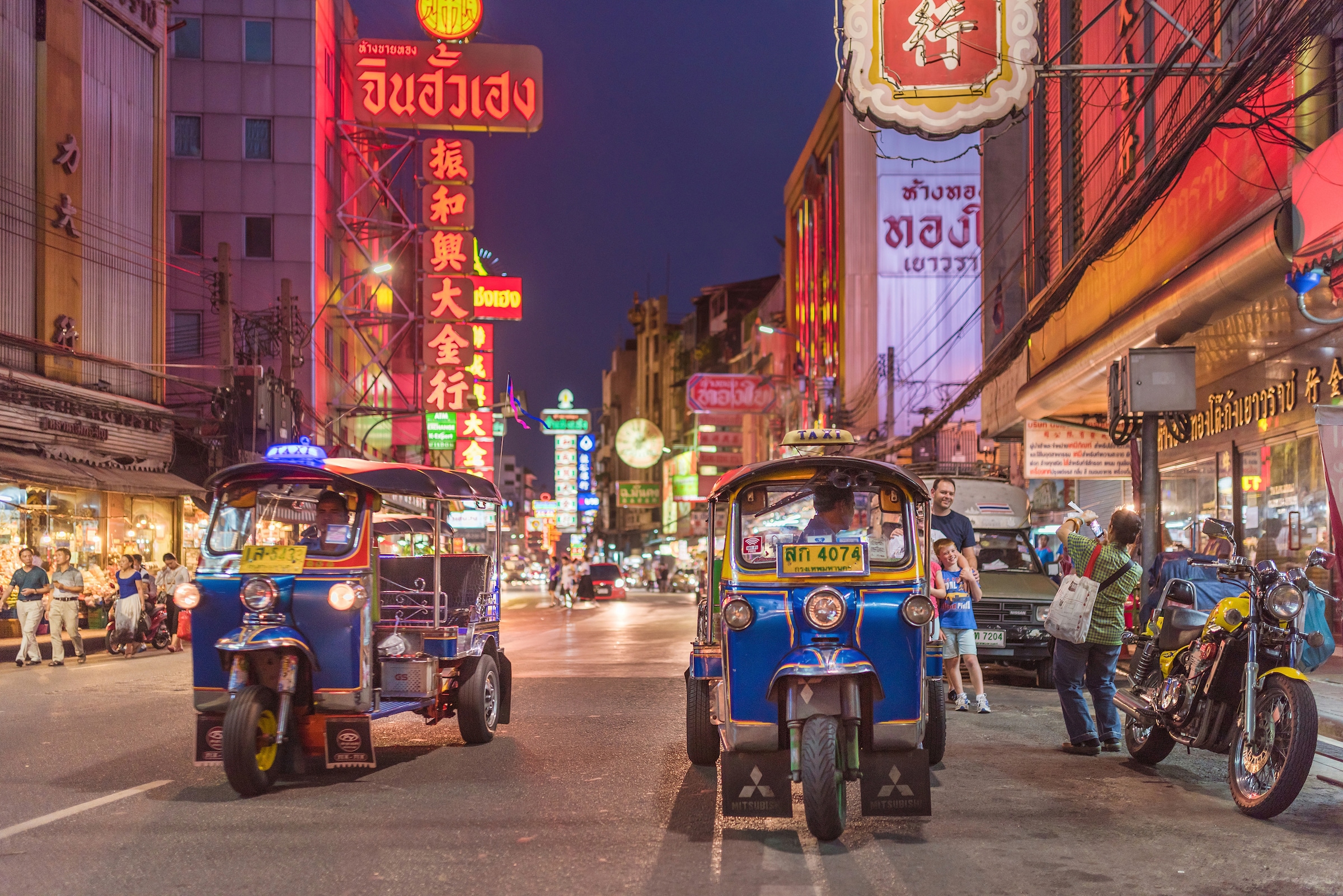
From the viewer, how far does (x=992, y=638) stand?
1455 centimetres

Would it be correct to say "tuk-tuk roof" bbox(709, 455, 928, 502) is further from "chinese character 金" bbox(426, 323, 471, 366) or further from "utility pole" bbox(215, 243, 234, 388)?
"chinese character 金" bbox(426, 323, 471, 366)

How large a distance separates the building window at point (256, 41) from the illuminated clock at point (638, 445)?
4024cm

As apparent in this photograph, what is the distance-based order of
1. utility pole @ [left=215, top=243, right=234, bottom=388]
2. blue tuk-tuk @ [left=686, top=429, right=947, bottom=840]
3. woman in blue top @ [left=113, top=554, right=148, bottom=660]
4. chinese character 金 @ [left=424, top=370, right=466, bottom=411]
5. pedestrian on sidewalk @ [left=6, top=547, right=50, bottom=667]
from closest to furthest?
blue tuk-tuk @ [left=686, top=429, right=947, bottom=840] → pedestrian on sidewalk @ [left=6, top=547, right=50, bottom=667] → woman in blue top @ [left=113, top=554, right=148, bottom=660] → utility pole @ [left=215, top=243, right=234, bottom=388] → chinese character 金 @ [left=424, top=370, right=466, bottom=411]

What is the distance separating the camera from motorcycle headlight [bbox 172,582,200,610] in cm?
800

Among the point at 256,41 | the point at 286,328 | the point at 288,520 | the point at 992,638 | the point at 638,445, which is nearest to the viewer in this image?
the point at 288,520

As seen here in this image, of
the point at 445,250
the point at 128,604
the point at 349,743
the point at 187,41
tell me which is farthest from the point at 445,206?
the point at 349,743

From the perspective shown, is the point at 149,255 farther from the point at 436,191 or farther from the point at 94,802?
the point at 94,802

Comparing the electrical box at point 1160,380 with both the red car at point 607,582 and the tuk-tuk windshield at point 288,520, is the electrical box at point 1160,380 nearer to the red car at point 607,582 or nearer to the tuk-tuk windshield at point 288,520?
the tuk-tuk windshield at point 288,520

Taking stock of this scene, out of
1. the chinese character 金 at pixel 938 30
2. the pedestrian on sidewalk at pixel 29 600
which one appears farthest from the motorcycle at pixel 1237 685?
the pedestrian on sidewalk at pixel 29 600

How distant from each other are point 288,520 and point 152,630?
15163 mm

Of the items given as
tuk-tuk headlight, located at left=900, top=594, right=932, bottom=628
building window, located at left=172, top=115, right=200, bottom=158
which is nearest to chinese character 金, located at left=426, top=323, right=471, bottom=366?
building window, located at left=172, top=115, right=200, bottom=158

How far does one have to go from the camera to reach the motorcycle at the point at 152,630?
841 inches

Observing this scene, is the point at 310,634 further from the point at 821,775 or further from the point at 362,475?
the point at 821,775

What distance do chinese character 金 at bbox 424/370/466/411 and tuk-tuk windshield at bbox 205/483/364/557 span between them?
3286cm
